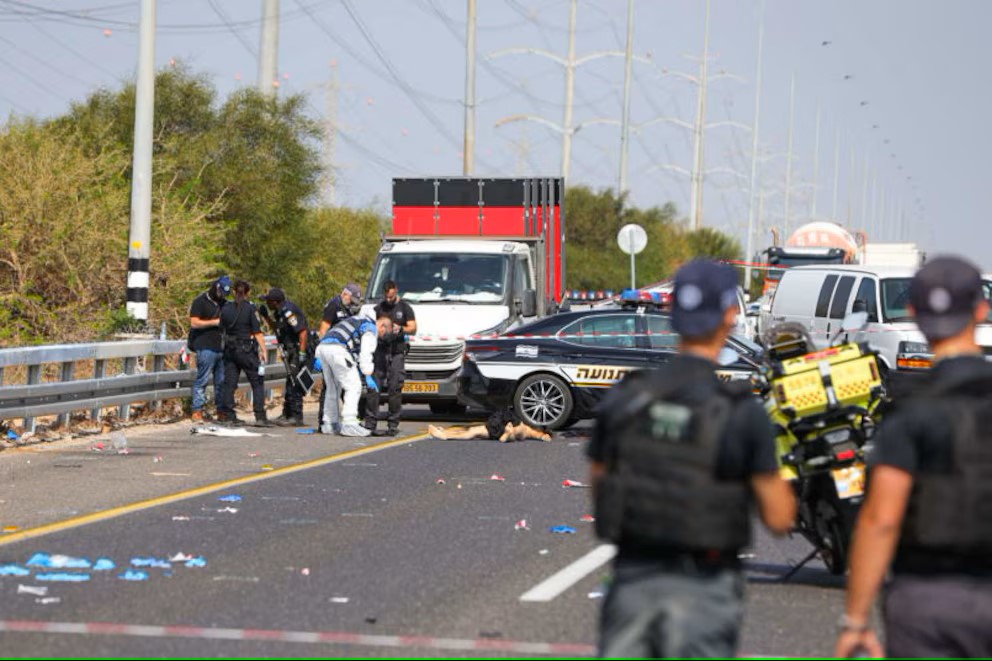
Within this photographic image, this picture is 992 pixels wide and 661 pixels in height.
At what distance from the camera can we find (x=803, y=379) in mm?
8547

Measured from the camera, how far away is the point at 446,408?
80.6 feet

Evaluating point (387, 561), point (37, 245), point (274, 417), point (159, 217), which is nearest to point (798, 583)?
point (387, 561)

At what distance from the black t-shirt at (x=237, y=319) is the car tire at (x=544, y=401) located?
3296 millimetres

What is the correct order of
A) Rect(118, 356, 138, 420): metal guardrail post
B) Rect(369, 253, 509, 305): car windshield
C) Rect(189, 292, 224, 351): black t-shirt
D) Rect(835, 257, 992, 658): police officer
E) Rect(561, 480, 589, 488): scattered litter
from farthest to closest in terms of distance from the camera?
Rect(369, 253, 509, 305): car windshield, Rect(189, 292, 224, 351): black t-shirt, Rect(118, 356, 138, 420): metal guardrail post, Rect(561, 480, 589, 488): scattered litter, Rect(835, 257, 992, 658): police officer

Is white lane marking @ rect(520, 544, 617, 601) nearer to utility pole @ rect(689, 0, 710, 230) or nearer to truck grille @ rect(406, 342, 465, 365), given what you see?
truck grille @ rect(406, 342, 465, 365)

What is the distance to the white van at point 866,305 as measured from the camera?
21.1m

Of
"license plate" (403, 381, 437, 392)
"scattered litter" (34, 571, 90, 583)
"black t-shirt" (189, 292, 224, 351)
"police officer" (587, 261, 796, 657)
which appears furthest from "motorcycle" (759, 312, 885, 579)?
"license plate" (403, 381, 437, 392)

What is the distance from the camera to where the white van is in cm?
2108

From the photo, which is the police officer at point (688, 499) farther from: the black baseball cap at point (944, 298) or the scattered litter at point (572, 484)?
the scattered litter at point (572, 484)

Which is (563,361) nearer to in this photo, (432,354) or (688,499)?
(432,354)

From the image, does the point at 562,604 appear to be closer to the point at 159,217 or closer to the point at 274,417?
the point at 274,417

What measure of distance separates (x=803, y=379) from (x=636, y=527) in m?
4.28

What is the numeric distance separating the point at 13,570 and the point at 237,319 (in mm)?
11241

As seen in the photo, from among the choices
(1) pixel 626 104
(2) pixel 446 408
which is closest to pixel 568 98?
(1) pixel 626 104
